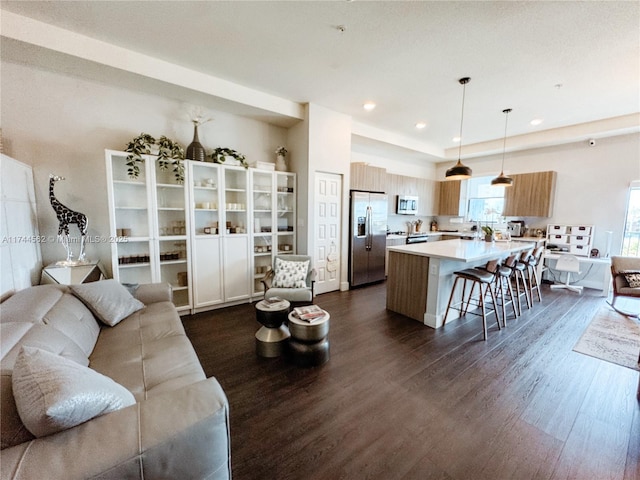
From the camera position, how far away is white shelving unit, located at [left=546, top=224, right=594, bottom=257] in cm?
505

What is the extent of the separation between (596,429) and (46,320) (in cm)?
372

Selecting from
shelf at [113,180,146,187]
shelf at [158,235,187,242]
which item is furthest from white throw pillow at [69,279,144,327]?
shelf at [113,180,146,187]

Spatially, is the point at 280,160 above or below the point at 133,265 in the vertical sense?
above

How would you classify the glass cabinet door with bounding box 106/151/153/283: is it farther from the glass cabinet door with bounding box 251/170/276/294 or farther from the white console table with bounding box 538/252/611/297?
Answer: the white console table with bounding box 538/252/611/297

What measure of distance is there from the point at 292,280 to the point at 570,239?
5.73 metres

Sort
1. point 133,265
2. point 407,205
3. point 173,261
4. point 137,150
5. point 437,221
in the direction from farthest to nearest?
point 437,221 → point 407,205 → point 173,261 → point 133,265 → point 137,150

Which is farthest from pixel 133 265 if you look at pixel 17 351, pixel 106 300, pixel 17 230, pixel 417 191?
pixel 417 191

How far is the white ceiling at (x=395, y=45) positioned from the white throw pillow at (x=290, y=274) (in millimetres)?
2489

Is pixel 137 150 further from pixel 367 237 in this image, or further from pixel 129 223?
pixel 367 237

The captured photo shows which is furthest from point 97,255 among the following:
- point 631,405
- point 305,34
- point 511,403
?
point 631,405

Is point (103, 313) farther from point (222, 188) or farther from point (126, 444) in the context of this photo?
point (222, 188)

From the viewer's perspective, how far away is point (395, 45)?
2.66 m

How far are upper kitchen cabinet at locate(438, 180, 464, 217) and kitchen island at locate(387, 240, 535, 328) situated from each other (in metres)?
3.39

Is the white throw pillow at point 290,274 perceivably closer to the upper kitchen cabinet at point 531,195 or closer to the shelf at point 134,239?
the shelf at point 134,239
